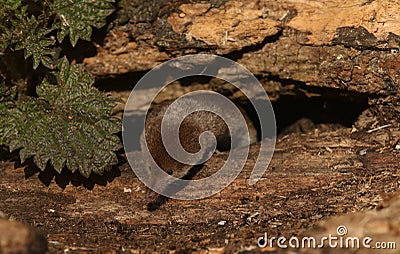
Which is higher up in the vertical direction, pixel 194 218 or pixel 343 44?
pixel 343 44

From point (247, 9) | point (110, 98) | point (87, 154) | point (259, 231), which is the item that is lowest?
point (259, 231)

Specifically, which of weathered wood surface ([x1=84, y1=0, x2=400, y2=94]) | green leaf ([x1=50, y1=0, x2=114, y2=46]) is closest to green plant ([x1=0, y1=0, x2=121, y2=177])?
green leaf ([x1=50, y1=0, x2=114, y2=46])

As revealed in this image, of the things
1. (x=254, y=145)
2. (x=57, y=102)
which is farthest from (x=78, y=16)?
(x=254, y=145)

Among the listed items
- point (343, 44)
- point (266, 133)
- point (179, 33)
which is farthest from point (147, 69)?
point (343, 44)

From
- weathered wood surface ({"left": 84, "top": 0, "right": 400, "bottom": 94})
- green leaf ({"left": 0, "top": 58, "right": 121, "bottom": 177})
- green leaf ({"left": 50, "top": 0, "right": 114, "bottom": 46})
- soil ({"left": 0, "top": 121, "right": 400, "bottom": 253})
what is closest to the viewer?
soil ({"left": 0, "top": 121, "right": 400, "bottom": 253})

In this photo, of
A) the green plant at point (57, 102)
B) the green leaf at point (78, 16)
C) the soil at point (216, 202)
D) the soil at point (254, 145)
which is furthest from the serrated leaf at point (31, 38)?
the soil at point (216, 202)

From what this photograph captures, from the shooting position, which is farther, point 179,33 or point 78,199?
point 179,33

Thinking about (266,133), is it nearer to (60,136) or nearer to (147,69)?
(147,69)

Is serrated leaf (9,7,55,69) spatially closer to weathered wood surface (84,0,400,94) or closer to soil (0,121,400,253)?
weathered wood surface (84,0,400,94)
